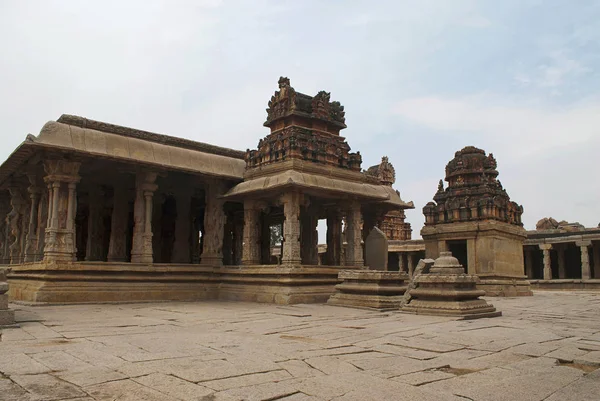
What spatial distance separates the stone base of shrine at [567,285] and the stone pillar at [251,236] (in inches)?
733

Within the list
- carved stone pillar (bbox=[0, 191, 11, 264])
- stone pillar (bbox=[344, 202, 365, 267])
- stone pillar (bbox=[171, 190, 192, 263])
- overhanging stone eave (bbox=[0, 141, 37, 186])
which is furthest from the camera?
carved stone pillar (bbox=[0, 191, 11, 264])

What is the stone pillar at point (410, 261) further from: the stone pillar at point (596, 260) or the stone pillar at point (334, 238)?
the stone pillar at point (334, 238)

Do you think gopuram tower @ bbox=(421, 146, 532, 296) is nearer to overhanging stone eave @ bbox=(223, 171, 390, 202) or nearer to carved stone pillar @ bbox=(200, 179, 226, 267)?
overhanging stone eave @ bbox=(223, 171, 390, 202)

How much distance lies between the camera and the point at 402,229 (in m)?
33.1

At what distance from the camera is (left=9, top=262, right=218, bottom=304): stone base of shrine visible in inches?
457

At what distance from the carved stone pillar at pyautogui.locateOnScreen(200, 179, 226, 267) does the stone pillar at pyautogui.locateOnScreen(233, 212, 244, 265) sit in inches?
198

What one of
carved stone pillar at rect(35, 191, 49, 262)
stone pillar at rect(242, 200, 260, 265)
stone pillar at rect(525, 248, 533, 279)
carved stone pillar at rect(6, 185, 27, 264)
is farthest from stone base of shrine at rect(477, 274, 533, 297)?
carved stone pillar at rect(6, 185, 27, 264)

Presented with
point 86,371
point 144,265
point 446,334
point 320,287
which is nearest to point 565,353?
point 446,334

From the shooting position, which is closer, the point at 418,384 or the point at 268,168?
the point at 418,384

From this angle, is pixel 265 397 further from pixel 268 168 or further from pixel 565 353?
pixel 268 168

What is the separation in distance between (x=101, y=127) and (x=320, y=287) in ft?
23.8

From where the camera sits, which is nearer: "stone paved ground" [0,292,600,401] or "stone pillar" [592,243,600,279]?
"stone paved ground" [0,292,600,401]

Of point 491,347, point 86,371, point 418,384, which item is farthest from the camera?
point 491,347

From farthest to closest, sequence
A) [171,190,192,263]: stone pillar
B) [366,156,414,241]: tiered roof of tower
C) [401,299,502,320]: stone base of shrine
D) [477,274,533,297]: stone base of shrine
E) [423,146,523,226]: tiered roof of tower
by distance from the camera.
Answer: [366,156,414,241]: tiered roof of tower → [423,146,523,226]: tiered roof of tower → [477,274,533,297]: stone base of shrine → [171,190,192,263]: stone pillar → [401,299,502,320]: stone base of shrine
